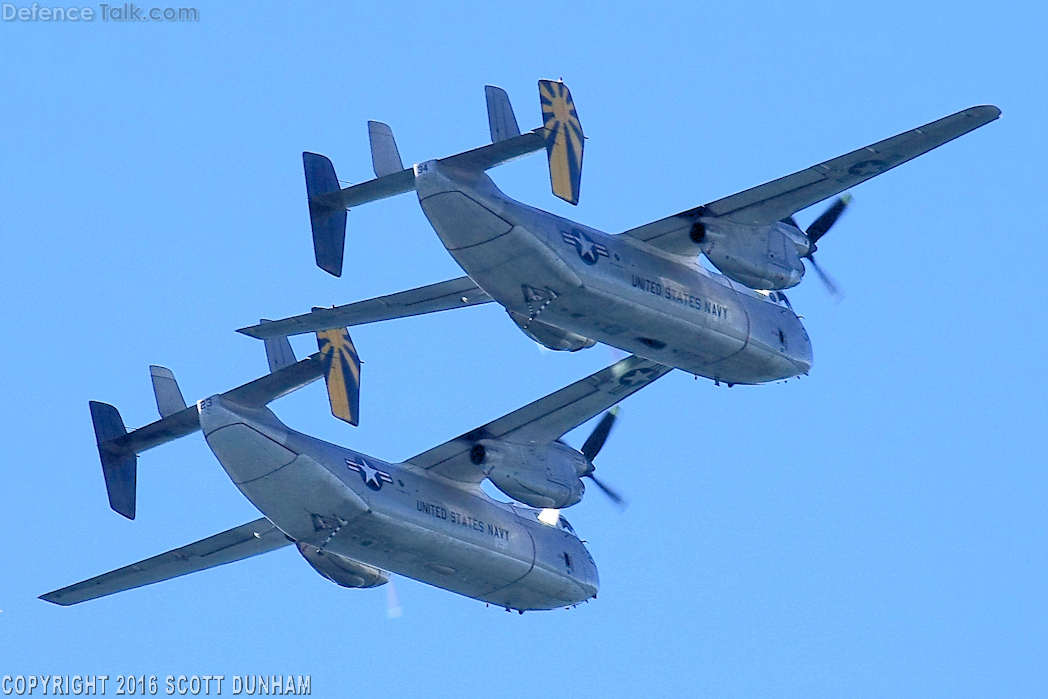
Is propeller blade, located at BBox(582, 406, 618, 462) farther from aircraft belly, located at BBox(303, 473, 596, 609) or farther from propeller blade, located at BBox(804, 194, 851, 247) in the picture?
propeller blade, located at BBox(804, 194, 851, 247)

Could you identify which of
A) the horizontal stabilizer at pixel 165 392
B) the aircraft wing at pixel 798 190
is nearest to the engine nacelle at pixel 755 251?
the aircraft wing at pixel 798 190

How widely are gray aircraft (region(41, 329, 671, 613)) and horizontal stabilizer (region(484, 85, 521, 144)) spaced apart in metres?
5.90

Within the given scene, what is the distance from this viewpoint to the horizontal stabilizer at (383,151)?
4200cm

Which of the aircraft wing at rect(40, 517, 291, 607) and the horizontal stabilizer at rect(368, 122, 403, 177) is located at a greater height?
the horizontal stabilizer at rect(368, 122, 403, 177)

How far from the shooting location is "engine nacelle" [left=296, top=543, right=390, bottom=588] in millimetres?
46531

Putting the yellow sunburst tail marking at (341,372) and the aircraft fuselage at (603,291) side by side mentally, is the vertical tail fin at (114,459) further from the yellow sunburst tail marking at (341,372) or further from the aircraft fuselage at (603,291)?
the aircraft fuselage at (603,291)

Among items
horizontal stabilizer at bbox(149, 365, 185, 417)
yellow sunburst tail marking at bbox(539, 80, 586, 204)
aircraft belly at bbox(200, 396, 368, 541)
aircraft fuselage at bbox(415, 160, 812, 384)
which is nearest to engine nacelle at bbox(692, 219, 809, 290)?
aircraft fuselage at bbox(415, 160, 812, 384)

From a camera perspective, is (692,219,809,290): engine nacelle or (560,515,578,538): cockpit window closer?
(692,219,809,290): engine nacelle

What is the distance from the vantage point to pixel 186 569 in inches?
1912

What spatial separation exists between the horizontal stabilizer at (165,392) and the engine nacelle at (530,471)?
6.30m

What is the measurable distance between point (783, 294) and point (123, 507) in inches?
575

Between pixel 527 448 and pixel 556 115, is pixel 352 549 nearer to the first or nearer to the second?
pixel 527 448

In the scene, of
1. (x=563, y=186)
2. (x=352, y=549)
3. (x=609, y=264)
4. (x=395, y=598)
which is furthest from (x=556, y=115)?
(x=395, y=598)

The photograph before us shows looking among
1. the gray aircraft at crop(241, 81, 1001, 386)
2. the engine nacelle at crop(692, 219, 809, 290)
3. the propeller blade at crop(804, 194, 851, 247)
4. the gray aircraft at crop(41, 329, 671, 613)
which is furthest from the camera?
the propeller blade at crop(804, 194, 851, 247)
